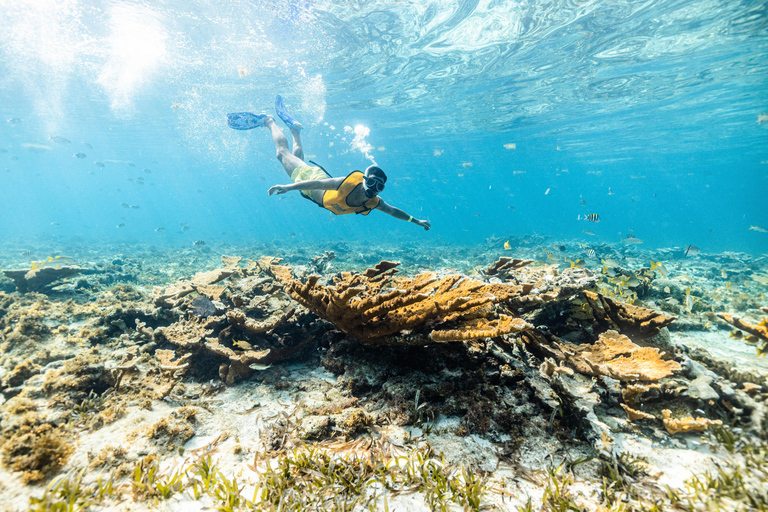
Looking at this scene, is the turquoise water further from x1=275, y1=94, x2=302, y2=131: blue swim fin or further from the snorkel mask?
the snorkel mask

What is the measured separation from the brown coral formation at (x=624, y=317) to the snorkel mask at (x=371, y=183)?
3670 millimetres

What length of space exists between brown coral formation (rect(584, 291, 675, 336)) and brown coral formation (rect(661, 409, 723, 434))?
167 centimetres

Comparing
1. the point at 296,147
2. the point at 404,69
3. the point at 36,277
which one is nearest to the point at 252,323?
the point at 296,147

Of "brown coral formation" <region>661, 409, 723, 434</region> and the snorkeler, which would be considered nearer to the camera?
"brown coral formation" <region>661, 409, 723, 434</region>

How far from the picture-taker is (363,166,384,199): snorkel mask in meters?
5.02

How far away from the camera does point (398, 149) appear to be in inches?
1804

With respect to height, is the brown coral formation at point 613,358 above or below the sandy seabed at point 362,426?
above

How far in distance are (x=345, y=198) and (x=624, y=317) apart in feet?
15.8

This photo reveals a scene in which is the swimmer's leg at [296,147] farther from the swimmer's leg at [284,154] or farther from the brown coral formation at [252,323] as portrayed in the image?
the brown coral formation at [252,323]

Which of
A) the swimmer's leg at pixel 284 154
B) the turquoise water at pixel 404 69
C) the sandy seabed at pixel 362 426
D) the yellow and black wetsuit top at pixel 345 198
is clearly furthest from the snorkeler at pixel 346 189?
the turquoise water at pixel 404 69

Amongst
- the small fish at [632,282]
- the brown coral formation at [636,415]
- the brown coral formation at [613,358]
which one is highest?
the small fish at [632,282]

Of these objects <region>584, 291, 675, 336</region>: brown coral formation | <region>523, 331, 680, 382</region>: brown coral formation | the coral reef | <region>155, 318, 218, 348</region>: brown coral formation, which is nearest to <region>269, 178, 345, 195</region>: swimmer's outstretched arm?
<region>155, 318, 218, 348</region>: brown coral formation

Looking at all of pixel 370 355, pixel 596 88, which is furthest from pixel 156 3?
pixel 596 88

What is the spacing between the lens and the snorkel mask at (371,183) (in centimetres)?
502
